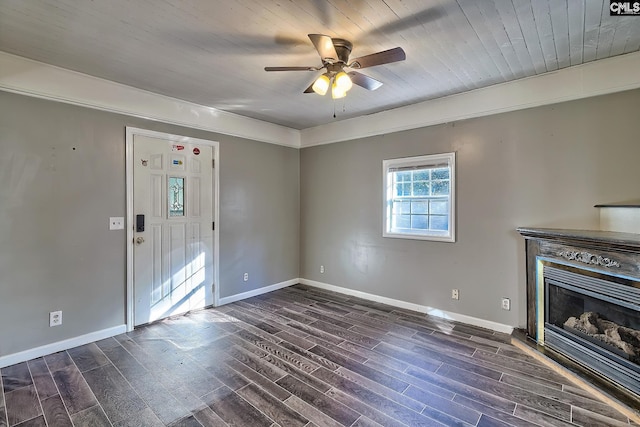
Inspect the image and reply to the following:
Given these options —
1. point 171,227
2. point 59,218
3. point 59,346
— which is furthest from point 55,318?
point 171,227

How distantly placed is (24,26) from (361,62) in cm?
249

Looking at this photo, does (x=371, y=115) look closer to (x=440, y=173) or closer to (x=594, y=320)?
(x=440, y=173)

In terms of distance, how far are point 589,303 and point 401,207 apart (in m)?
2.17

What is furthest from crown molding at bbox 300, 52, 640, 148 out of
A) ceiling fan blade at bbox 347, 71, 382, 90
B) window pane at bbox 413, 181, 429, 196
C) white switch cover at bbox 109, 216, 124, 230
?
white switch cover at bbox 109, 216, 124, 230

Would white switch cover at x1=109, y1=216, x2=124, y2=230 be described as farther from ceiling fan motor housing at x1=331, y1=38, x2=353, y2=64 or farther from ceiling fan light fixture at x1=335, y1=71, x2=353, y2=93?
ceiling fan motor housing at x1=331, y1=38, x2=353, y2=64

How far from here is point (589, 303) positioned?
2477 mm

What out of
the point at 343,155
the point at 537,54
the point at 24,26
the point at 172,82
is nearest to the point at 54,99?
the point at 24,26

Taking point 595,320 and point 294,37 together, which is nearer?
point 294,37

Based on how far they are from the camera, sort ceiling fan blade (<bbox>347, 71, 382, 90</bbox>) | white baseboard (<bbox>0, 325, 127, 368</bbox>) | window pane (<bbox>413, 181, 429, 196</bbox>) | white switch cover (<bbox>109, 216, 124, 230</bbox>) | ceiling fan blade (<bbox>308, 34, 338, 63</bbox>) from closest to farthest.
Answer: ceiling fan blade (<bbox>308, 34, 338, 63</bbox>) → ceiling fan blade (<bbox>347, 71, 382, 90</bbox>) → white baseboard (<bbox>0, 325, 127, 368</bbox>) → white switch cover (<bbox>109, 216, 124, 230</bbox>) → window pane (<bbox>413, 181, 429, 196</bbox>)

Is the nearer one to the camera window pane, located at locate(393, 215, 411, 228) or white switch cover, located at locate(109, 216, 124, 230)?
white switch cover, located at locate(109, 216, 124, 230)

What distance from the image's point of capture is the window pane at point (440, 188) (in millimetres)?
3713

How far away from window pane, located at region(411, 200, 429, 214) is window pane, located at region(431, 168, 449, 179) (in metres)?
0.35

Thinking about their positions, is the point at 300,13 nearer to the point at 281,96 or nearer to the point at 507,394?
the point at 281,96

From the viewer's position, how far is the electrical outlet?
2.83 metres
